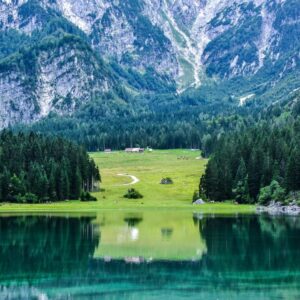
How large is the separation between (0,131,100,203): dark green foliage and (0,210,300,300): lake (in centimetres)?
4942

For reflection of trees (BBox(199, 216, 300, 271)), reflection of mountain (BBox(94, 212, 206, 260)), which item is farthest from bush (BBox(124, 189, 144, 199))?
reflection of trees (BBox(199, 216, 300, 271))

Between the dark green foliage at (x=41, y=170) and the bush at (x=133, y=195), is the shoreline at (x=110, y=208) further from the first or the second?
the bush at (x=133, y=195)

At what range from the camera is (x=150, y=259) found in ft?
228

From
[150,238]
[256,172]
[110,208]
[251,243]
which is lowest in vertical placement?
[251,243]

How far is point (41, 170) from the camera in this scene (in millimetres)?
166875

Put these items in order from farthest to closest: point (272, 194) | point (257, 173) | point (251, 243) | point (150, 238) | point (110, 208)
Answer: point (257, 173) < point (110, 208) < point (272, 194) < point (150, 238) < point (251, 243)

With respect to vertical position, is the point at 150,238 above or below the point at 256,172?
below

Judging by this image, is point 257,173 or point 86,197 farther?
point 86,197

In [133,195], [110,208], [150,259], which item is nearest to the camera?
[150,259]

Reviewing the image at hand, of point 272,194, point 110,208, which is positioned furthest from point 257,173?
point 110,208

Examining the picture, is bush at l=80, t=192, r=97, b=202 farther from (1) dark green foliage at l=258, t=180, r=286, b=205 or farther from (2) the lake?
(2) the lake

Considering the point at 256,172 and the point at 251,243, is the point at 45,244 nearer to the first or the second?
the point at 251,243

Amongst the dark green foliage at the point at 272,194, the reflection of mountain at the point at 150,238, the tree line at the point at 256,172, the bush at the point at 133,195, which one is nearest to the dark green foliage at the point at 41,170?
the bush at the point at 133,195

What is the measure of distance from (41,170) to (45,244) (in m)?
85.7
